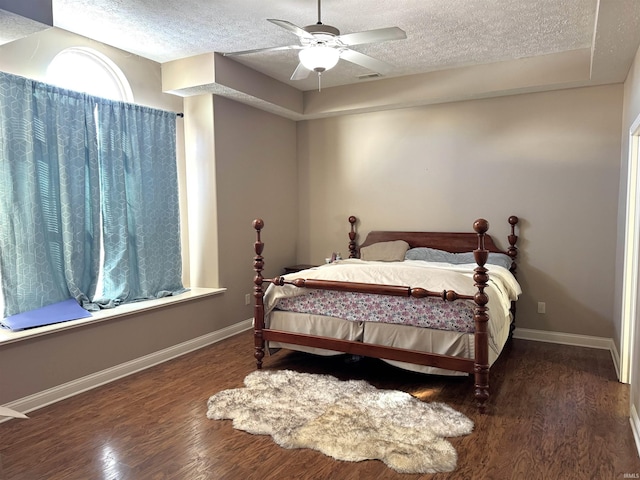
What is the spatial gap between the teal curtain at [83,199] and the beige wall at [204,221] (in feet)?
0.86

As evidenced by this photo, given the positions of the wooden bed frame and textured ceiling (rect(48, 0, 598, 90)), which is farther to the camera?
textured ceiling (rect(48, 0, 598, 90))

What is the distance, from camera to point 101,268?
3795 millimetres

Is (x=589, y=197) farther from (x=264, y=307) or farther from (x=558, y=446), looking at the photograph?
(x=264, y=307)

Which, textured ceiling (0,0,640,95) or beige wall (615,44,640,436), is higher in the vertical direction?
textured ceiling (0,0,640,95)

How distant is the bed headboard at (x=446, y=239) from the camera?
445 cm

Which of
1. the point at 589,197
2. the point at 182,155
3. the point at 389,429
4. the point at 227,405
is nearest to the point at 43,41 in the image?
the point at 182,155

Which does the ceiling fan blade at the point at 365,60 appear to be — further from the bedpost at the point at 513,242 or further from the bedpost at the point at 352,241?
the bedpost at the point at 352,241

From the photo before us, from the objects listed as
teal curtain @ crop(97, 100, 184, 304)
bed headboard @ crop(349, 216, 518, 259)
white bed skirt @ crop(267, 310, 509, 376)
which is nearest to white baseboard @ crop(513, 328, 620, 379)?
bed headboard @ crop(349, 216, 518, 259)

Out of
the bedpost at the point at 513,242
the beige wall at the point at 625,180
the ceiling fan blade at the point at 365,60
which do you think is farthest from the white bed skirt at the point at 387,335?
the ceiling fan blade at the point at 365,60

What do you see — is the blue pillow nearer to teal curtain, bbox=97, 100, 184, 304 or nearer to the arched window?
teal curtain, bbox=97, 100, 184, 304

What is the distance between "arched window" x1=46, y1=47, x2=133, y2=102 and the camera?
3572mm

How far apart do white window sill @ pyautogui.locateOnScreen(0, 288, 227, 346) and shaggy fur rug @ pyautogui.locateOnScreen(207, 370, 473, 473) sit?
1101 mm

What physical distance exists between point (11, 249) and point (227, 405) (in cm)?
187

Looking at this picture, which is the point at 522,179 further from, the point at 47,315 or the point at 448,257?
the point at 47,315
